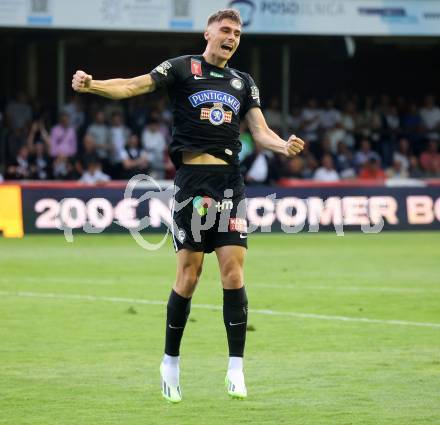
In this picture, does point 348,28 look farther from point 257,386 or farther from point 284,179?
point 257,386

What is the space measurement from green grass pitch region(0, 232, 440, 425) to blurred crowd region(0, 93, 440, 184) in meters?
5.74

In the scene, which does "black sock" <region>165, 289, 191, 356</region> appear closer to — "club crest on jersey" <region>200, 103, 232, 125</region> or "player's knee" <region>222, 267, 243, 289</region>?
"player's knee" <region>222, 267, 243, 289</region>

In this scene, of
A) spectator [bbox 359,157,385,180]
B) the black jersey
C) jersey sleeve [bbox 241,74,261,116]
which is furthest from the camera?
spectator [bbox 359,157,385,180]

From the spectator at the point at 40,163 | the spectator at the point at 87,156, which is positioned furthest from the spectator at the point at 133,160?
the spectator at the point at 40,163

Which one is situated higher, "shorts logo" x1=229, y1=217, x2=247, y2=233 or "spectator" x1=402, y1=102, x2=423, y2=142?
"shorts logo" x1=229, y1=217, x2=247, y2=233

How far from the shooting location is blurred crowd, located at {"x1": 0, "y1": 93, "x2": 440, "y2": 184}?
2464cm

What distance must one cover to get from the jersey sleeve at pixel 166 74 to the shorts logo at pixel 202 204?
0.77 meters

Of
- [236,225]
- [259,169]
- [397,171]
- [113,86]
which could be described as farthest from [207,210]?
[397,171]

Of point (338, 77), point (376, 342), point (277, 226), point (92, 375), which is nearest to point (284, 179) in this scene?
point (277, 226)

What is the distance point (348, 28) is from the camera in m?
27.7

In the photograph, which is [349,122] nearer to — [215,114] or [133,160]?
[133,160]

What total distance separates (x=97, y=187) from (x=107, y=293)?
Result: 745cm

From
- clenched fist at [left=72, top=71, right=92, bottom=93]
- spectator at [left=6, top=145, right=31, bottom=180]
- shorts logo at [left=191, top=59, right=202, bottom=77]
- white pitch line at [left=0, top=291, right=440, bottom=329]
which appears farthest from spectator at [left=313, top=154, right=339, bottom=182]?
clenched fist at [left=72, top=71, right=92, bottom=93]

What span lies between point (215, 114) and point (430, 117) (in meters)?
22.5
